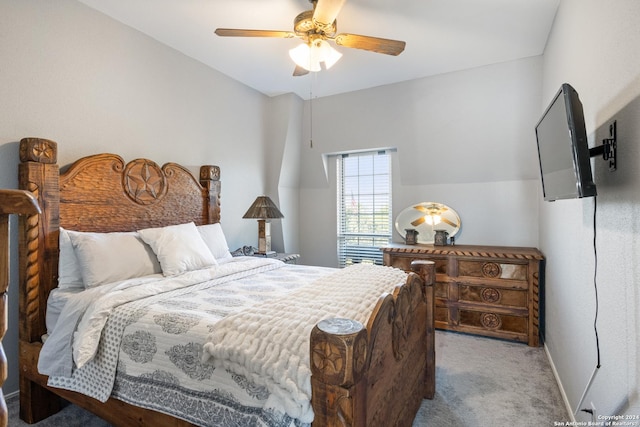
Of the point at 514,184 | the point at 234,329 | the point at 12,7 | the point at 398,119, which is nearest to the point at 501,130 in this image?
the point at 514,184

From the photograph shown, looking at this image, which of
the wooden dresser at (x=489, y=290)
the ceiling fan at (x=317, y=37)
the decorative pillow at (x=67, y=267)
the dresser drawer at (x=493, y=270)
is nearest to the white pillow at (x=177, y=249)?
the decorative pillow at (x=67, y=267)

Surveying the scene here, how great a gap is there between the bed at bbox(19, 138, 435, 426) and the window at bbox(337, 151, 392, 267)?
183 centimetres

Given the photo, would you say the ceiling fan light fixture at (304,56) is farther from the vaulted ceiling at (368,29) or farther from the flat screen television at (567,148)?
the flat screen television at (567,148)

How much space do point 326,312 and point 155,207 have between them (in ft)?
6.57

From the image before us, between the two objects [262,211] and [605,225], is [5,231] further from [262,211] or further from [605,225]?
[262,211]

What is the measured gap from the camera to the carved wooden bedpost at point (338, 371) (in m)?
0.94

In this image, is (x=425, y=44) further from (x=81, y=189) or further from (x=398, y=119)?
(x=81, y=189)

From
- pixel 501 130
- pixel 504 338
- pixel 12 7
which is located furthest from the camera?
pixel 501 130

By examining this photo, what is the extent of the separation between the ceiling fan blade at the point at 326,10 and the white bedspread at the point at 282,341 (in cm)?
153

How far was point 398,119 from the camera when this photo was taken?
376 centimetres

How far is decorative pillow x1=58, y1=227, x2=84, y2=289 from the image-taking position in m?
2.02

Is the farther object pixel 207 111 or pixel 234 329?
pixel 207 111

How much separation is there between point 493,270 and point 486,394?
4.08 ft

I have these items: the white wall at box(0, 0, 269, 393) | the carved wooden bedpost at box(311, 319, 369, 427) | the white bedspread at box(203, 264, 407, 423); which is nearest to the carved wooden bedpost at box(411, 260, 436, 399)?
the white bedspread at box(203, 264, 407, 423)
